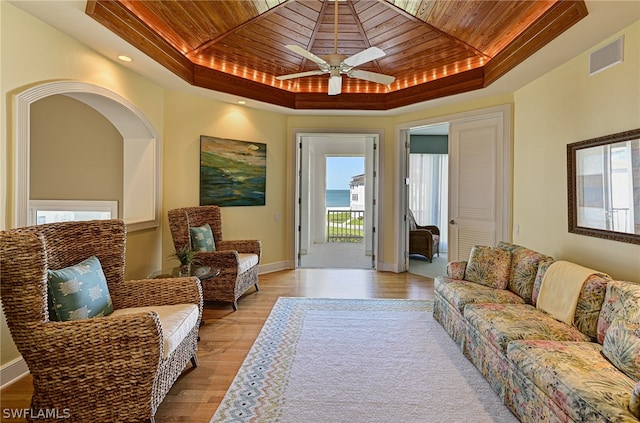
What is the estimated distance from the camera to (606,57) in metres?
2.74

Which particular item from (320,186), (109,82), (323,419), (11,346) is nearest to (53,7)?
(109,82)

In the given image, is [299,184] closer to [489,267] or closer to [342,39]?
[342,39]

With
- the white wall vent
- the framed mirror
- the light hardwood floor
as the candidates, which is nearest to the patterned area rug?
the light hardwood floor

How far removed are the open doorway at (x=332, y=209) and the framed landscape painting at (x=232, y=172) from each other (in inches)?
66.2

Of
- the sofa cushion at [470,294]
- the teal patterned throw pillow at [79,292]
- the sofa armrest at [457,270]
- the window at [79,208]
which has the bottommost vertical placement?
the sofa cushion at [470,294]

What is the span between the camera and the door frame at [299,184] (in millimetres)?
5859

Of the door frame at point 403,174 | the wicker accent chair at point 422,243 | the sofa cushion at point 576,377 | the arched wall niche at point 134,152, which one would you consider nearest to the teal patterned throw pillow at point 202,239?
the arched wall niche at point 134,152

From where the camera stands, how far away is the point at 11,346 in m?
2.45

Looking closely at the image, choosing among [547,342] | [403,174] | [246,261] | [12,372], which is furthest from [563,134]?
[12,372]

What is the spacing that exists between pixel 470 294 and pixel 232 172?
3.77m

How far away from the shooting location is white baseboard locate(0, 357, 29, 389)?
236cm

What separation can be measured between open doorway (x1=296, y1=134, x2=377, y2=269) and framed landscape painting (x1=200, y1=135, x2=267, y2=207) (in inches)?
66.2

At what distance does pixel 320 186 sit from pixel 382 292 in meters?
4.79

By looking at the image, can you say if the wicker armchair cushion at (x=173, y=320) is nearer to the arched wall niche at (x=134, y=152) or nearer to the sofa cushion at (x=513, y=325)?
the arched wall niche at (x=134, y=152)
